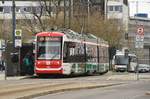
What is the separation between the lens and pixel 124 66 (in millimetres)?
88938

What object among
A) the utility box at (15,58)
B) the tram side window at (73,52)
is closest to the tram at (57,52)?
the tram side window at (73,52)

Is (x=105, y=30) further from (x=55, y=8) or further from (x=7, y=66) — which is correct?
(x=7, y=66)

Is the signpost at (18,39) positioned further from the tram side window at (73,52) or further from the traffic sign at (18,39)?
the tram side window at (73,52)

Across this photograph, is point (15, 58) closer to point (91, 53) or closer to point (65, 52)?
point (65, 52)

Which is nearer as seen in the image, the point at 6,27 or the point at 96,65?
the point at 96,65

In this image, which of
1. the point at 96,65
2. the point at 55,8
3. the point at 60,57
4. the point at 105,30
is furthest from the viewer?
the point at 105,30

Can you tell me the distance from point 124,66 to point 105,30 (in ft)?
18.8

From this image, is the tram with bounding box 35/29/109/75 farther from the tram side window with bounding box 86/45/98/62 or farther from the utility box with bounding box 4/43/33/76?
the tram side window with bounding box 86/45/98/62

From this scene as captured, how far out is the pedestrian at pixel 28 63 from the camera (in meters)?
50.0

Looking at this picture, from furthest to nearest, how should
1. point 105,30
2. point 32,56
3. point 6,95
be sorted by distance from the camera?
point 105,30 < point 32,56 < point 6,95

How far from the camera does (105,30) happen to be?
8788 cm

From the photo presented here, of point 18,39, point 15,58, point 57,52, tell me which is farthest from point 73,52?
point 18,39

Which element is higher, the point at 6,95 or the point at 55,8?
the point at 55,8

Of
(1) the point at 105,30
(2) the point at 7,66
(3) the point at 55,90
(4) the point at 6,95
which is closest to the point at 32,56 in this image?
(2) the point at 7,66
